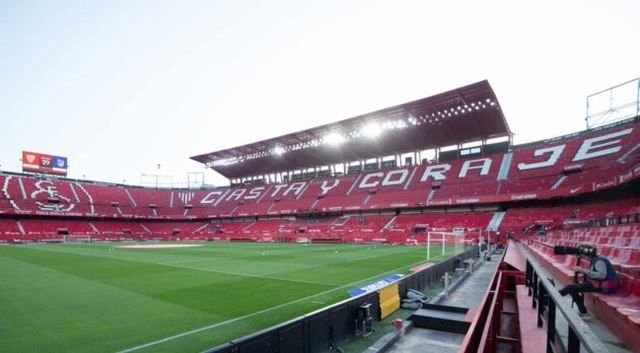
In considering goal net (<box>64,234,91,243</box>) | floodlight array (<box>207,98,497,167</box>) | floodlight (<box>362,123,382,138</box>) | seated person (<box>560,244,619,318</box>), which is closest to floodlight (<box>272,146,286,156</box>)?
floodlight array (<box>207,98,497,167</box>)

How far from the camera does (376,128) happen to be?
47438 millimetres

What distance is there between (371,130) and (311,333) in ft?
144

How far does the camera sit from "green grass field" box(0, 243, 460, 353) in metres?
6.54

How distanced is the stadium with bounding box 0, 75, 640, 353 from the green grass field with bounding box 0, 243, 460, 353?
0.22 ft

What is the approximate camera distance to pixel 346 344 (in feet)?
21.6

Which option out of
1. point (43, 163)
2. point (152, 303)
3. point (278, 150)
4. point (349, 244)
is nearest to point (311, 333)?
point (152, 303)

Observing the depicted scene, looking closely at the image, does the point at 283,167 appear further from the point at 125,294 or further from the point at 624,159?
the point at 125,294

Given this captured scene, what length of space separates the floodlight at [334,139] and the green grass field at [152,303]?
3585cm

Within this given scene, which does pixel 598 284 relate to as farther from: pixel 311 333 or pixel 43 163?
pixel 43 163

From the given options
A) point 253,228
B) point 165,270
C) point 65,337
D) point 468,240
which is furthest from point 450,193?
point 65,337

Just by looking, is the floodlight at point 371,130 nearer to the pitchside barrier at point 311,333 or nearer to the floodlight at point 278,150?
the floodlight at point 278,150

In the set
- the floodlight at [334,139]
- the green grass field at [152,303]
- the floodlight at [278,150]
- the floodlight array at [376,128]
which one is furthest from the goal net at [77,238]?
the green grass field at [152,303]

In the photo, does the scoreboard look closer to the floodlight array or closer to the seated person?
the floodlight array

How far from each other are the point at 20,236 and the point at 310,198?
39.6 metres
